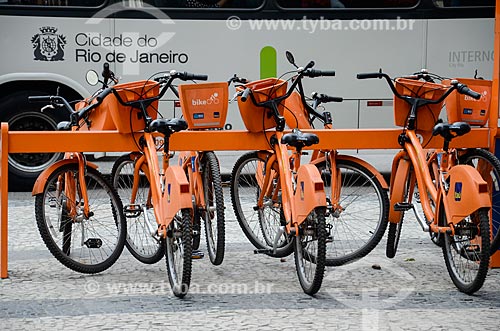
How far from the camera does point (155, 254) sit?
7.41 metres

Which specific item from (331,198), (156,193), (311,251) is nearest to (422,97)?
(331,198)

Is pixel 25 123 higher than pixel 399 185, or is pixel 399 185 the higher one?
pixel 25 123

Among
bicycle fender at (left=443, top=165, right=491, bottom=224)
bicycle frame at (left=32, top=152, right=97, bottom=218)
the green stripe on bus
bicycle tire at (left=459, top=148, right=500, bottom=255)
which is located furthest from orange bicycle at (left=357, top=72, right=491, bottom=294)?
the green stripe on bus

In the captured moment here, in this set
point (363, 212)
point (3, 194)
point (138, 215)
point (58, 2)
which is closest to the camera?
point (3, 194)

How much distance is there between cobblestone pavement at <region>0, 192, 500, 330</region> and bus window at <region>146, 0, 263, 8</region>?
14.9 ft

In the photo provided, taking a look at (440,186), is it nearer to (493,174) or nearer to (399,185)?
(399,185)

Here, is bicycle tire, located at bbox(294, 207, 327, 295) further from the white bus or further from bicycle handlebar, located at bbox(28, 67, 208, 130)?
the white bus

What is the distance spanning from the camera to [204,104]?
7.45 meters

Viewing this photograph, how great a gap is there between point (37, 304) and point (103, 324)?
2.22ft

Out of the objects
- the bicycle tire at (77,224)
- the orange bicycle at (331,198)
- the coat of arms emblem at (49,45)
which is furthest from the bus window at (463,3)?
the bicycle tire at (77,224)

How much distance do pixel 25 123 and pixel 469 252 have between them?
6805mm

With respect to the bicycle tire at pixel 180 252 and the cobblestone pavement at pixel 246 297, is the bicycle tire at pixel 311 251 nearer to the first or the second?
the cobblestone pavement at pixel 246 297

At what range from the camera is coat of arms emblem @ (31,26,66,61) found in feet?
38.5

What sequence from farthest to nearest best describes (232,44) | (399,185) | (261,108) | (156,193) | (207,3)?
(232,44) → (207,3) → (261,108) → (399,185) → (156,193)
